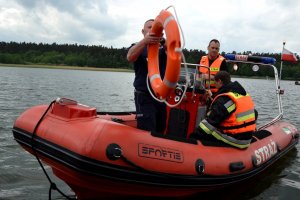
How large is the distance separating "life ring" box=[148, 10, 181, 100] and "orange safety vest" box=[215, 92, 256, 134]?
1.14 metres

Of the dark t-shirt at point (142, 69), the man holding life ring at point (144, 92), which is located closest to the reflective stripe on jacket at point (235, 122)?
the man holding life ring at point (144, 92)

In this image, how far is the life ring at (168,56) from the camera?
11.5ft

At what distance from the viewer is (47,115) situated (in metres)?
4.02

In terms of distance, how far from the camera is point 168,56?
140 inches

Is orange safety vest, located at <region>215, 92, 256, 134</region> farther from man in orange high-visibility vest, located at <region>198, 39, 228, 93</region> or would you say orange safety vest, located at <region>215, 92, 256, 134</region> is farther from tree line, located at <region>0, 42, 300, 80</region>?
tree line, located at <region>0, 42, 300, 80</region>

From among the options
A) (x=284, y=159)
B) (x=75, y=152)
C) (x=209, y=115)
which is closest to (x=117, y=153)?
(x=75, y=152)

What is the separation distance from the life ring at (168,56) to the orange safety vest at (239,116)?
1143mm

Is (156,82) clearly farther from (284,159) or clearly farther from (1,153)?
(284,159)

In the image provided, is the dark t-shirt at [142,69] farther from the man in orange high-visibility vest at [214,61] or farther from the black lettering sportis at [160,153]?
the man in orange high-visibility vest at [214,61]

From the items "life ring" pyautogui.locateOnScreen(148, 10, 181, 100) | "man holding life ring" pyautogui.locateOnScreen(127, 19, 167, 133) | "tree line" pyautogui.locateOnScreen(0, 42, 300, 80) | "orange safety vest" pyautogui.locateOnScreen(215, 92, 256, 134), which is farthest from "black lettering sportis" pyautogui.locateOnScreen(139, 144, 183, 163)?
"tree line" pyautogui.locateOnScreen(0, 42, 300, 80)

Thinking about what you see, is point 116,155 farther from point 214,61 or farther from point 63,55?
point 63,55

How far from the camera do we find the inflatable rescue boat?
3533 mm

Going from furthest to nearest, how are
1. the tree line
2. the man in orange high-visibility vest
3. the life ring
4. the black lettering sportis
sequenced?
1. the tree line
2. the man in orange high-visibility vest
3. the black lettering sportis
4. the life ring

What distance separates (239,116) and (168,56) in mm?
1530
